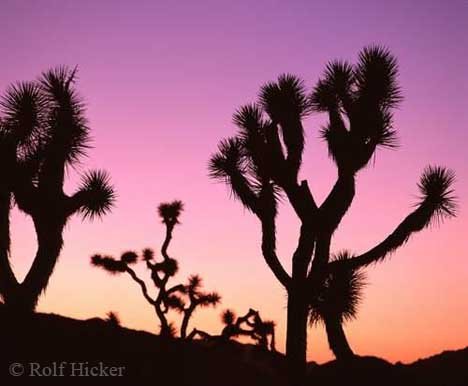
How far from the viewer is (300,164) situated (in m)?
10.4

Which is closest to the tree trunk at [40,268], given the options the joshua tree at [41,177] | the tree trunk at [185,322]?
the joshua tree at [41,177]

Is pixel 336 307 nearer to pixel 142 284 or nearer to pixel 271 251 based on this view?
pixel 271 251

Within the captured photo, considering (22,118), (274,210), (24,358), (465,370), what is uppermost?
(22,118)

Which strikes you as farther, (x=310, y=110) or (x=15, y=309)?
(x=310, y=110)

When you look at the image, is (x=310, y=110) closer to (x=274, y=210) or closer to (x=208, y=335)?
(x=274, y=210)

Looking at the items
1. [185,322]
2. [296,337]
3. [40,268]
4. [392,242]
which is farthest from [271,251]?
[185,322]

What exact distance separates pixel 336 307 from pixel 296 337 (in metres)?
1.75

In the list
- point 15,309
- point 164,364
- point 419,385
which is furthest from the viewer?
point 164,364

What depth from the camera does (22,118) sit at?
10.5 meters

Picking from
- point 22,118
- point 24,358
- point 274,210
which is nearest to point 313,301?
point 274,210

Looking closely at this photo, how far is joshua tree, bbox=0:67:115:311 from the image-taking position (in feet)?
31.7

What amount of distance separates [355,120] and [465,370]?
284 inches

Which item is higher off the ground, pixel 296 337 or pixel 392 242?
pixel 392 242

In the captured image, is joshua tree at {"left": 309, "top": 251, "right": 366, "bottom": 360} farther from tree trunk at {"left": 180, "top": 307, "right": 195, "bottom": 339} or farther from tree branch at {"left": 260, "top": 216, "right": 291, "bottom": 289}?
tree trunk at {"left": 180, "top": 307, "right": 195, "bottom": 339}
